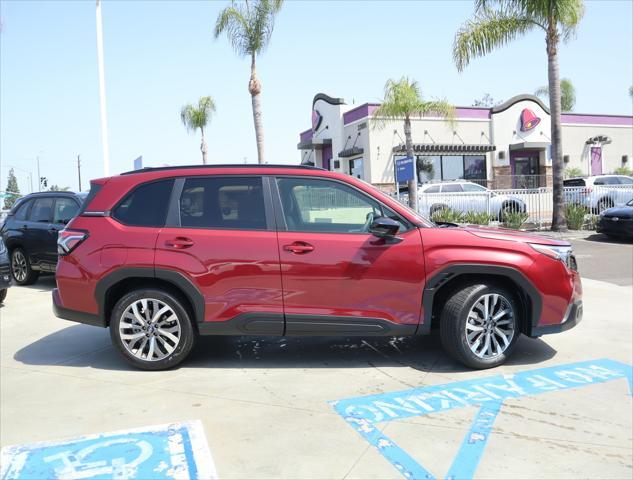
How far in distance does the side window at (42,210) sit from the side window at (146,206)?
5.38 meters

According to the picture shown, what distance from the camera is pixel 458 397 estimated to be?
13.8 ft

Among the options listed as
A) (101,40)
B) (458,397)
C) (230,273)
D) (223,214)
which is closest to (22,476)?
(230,273)

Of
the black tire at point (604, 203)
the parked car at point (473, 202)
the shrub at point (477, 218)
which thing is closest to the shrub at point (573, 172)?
the black tire at point (604, 203)

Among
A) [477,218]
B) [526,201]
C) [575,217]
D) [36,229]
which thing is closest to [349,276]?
[36,229]

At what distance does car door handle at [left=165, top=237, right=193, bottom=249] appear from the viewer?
4.77 m

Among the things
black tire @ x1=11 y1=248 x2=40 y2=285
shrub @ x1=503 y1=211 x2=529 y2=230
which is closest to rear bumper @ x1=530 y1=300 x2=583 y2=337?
black tire @ x1=11 y1=248 x2=40 y2=285

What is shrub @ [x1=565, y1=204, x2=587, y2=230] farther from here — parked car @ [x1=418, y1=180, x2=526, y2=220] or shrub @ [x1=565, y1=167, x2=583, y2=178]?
shrub @ [x1=565, y1=167, x2=583, y2=178]

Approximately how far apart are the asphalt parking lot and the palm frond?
13.0 meters

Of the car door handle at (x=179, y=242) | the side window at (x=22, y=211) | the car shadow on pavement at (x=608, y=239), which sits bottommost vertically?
the car shadow on pavement at (x=608, y=239)

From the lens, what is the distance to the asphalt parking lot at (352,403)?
3.28 meters

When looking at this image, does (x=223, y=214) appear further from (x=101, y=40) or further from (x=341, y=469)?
(x=101, y=40)

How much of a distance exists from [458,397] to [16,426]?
10.5 feet

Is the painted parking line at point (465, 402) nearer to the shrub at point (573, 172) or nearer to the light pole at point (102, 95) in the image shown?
the light pole at point (102, 95)

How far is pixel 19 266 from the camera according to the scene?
32.9 ft
